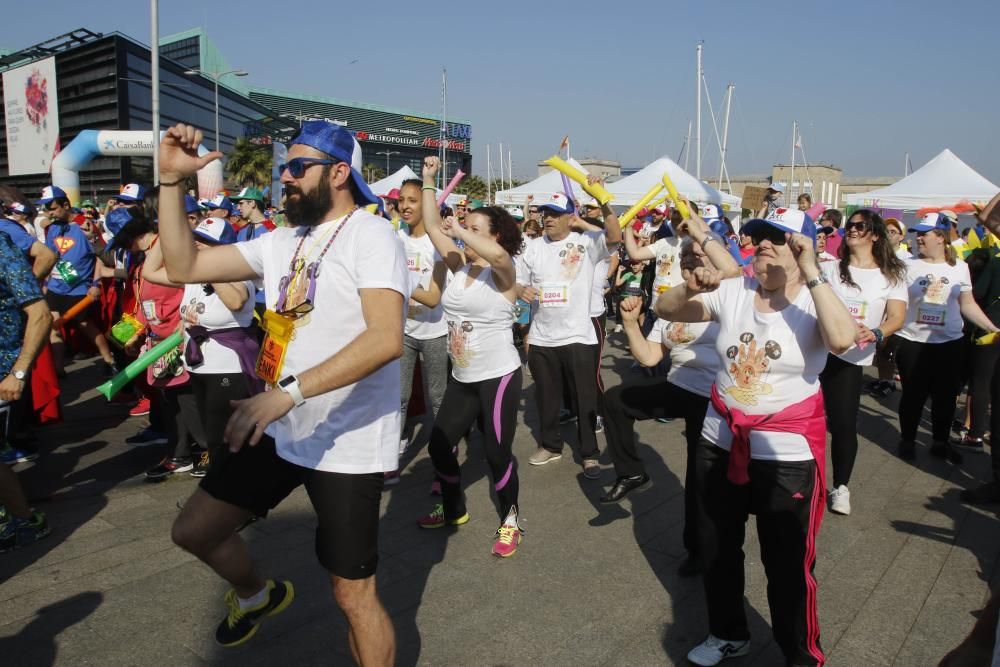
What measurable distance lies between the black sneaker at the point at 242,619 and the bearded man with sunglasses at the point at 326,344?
20.4 inches

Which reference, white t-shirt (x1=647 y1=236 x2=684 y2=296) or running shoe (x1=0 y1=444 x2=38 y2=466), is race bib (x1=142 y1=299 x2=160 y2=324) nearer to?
running shoe (x1=0 y1=444 x2=38 y2=466)

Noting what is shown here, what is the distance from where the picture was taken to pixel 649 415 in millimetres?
4469

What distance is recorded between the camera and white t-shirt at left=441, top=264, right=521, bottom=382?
4.38 meters

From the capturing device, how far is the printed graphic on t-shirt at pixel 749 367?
2957 millimetres

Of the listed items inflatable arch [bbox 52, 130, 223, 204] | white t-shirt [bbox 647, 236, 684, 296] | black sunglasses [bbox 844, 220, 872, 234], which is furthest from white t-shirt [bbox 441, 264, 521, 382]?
inflatable arch [bbox 52, 130, 223, 204]

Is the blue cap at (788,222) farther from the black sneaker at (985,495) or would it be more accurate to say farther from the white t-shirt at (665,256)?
the white t-shirt at (665,256)

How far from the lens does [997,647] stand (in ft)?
4.58

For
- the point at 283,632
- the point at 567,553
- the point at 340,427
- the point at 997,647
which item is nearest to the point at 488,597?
the point at 567,553

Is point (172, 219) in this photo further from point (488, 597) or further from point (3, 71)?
point (3, 71)

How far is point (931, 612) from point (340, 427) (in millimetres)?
3120

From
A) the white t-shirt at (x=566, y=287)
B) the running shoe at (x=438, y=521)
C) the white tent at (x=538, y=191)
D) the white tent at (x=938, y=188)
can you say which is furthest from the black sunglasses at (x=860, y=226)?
the white tent at (x=538, y=191)

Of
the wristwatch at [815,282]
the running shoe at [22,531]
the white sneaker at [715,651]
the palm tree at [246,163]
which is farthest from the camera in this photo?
the palm tree at [246,163]

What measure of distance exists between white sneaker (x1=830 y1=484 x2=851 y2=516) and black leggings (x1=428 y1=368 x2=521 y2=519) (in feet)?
7.53

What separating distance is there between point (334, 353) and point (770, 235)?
183 centimetres
